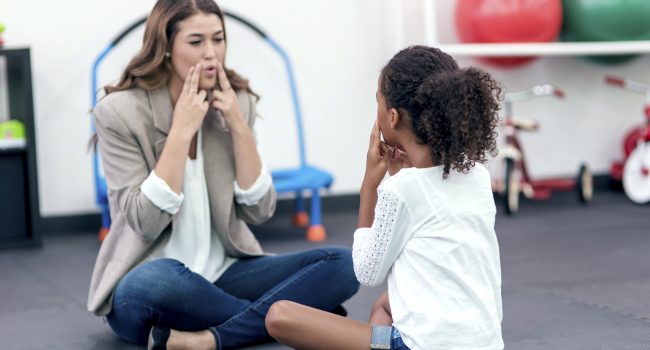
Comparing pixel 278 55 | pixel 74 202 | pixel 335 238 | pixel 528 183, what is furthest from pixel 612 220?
pixel 74 202

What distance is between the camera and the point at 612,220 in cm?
450

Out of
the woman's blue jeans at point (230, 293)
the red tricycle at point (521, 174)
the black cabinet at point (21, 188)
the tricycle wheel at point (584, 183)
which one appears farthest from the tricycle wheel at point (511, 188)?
the woman's blue jeans at point (230, 293)

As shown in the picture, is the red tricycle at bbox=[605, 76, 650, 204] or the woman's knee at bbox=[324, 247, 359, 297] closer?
the woman's knee at bbox=[324, 247, 359, 297]

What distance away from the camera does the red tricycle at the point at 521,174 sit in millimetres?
4668

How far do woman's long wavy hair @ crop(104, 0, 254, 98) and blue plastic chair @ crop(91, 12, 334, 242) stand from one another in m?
1.54

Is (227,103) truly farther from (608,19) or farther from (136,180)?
(608,19)

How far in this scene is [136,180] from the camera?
94.1 inches

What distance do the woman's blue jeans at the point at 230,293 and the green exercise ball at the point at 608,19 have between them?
262 centimetres

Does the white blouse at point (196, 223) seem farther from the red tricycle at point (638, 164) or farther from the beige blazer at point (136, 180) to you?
the red tricycle at point (638, 164)

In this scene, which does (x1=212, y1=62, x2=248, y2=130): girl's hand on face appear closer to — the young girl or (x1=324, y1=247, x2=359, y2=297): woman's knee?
(x1=324, y1=247, x2=359, y2=297): woman's knee

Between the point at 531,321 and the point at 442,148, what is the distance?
1.11 meters

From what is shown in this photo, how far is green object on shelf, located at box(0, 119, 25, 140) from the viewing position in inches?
161

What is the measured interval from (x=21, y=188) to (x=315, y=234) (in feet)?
4.05

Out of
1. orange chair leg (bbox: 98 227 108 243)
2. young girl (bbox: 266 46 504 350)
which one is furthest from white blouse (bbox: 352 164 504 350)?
orange chair leg (bbox: 98 227 108 243)
